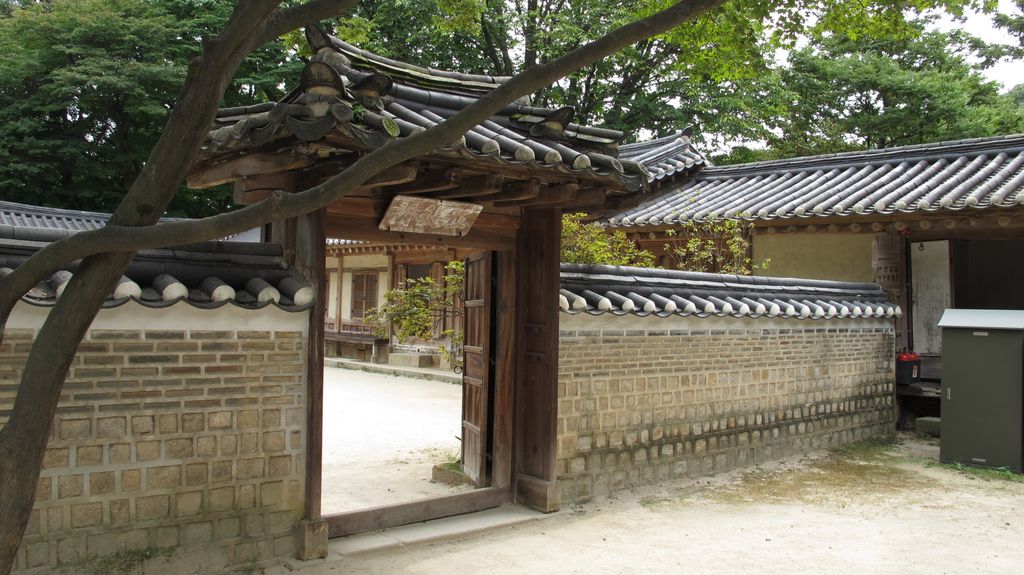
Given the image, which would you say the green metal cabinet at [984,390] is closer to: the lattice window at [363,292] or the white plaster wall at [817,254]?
the white plaster wall at [817,254]

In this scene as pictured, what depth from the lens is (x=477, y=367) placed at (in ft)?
24.5

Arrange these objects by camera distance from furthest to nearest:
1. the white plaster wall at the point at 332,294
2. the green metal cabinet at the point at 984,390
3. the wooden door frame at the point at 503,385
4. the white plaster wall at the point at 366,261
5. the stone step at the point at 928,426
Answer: the white plaster wall at the point at 332,294
the white plaster wall at the point at 366,261
the stone step at the point at 928,426
the green metal cabinet at the point at 984,390
the wooden door frame at the point at 503,385

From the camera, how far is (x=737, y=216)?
40.8 feet

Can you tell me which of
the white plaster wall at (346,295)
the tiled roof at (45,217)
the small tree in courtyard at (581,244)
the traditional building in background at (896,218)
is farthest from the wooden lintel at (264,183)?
the white plaster wall at (346,295)

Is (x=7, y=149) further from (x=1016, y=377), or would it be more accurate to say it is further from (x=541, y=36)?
(x=1016, y=377)

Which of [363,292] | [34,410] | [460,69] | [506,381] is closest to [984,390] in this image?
[506,381]

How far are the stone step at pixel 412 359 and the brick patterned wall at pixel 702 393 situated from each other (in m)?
12.2

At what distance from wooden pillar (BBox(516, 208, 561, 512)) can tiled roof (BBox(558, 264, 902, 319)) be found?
0.27 metres

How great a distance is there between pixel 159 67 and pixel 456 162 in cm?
1667

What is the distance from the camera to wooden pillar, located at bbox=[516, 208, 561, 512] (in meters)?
6.90

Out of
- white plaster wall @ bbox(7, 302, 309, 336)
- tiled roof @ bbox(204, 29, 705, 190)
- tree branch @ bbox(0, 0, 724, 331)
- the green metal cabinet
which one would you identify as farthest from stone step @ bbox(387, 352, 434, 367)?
tree branch @ bbox(0, 0, 724, 331)

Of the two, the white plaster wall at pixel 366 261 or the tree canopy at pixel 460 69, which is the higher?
the tree canopy at pixel 460 69

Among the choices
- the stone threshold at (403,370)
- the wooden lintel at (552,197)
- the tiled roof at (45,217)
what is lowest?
the stone threshold at (403,370)

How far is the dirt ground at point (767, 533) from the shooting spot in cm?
573
